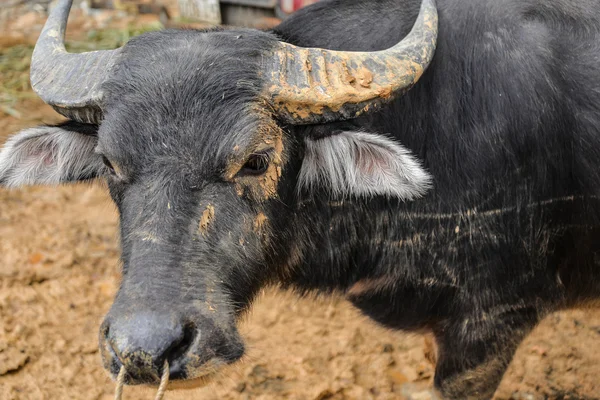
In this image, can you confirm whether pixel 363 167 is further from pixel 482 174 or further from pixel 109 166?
pixel 109 166

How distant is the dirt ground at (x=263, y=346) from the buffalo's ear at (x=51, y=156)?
4.63ft

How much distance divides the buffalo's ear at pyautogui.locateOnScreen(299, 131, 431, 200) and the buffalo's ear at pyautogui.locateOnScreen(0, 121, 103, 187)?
1079 mm

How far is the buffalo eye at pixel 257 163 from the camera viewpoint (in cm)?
297

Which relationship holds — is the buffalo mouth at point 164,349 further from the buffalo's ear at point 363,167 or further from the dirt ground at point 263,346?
the dirt ground at point 263,346

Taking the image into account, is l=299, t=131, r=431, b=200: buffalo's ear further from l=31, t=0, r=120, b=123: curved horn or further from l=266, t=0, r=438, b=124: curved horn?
l=31, t=0, r=120, b=123: curved horn

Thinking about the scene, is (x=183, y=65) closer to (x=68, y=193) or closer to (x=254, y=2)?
(x=68, y=193)

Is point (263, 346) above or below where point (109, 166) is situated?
below

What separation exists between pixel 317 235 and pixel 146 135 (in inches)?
42.6

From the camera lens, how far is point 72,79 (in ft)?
10.5

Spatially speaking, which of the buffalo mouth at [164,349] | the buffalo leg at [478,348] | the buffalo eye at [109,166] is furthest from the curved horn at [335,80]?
the buffalo leg at [478,348]

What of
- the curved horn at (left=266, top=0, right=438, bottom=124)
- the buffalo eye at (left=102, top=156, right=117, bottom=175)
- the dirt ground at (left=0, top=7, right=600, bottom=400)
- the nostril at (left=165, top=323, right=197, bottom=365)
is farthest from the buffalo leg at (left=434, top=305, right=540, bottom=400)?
the buffalo eye at (left=102, top=156, right=117, bottom=175)

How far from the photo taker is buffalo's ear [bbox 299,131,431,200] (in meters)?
3.07

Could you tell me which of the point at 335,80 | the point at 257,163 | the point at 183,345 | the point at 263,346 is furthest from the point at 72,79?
the point at 263,346

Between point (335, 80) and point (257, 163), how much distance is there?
48cm
